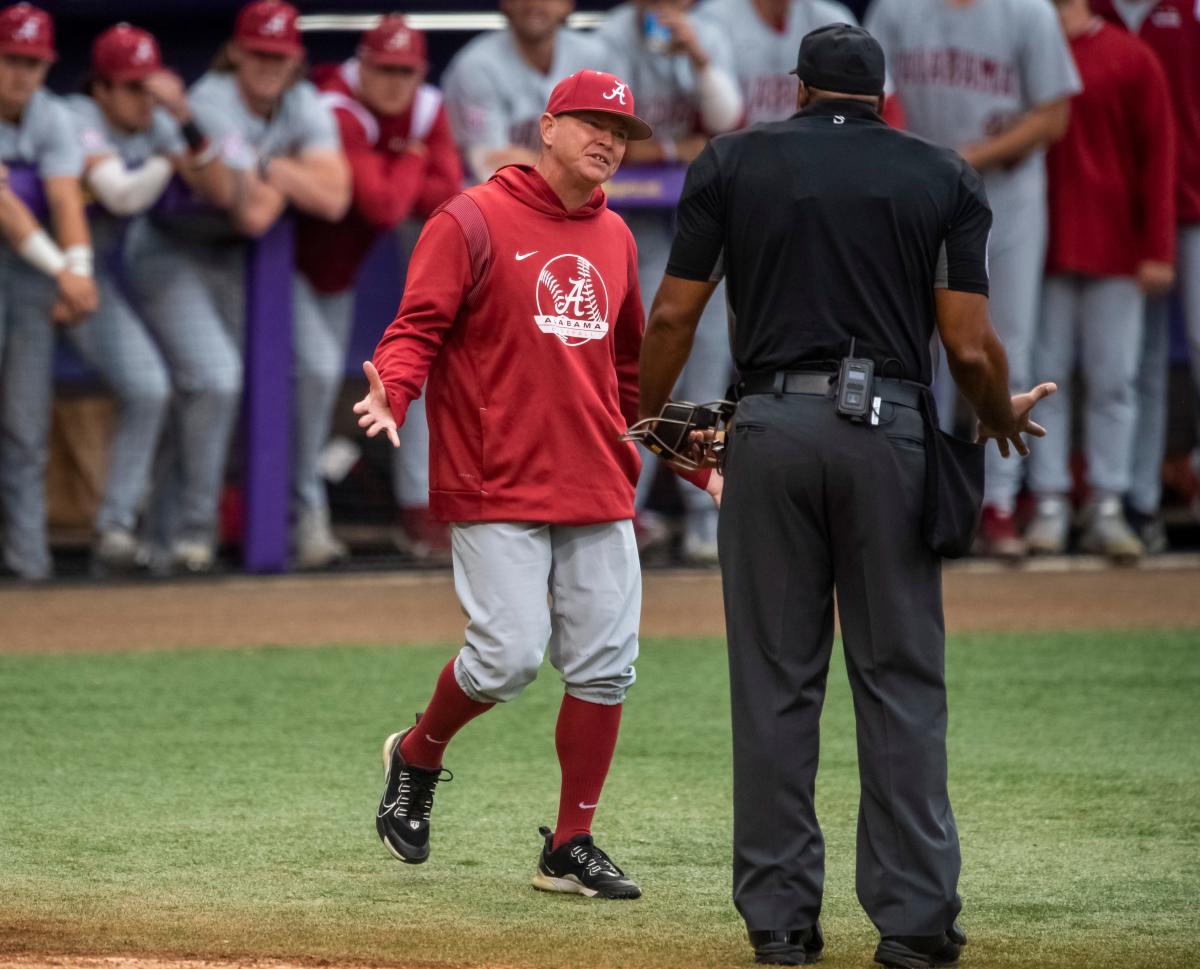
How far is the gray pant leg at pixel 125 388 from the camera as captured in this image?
895cm

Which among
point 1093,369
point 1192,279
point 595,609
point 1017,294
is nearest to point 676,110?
point 1017,294

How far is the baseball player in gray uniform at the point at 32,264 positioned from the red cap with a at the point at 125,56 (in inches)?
8.8

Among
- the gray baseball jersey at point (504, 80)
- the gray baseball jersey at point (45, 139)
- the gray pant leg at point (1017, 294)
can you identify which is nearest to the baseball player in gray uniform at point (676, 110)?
the gray baseball jersey at point (504, 80)

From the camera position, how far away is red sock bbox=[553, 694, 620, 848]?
4766 millimetres

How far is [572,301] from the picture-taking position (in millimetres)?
4742

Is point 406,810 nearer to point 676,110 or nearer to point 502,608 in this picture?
point 502,608

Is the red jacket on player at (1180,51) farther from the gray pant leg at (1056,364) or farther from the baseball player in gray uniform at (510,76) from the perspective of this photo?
the baseball player in gray uniform at (510,76)

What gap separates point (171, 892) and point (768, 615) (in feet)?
5.02

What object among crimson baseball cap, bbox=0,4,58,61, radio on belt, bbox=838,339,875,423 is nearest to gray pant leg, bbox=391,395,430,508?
crimson baseball cap, bbox=0,4,58,61

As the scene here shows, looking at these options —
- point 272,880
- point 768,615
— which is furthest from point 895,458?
point 272,880

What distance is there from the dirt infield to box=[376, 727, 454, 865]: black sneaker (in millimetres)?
3038

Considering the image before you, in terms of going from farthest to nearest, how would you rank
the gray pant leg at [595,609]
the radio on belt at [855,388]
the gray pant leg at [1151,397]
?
1. the gray pant leg at [1151,397]
2. the gray pant leg at [595,609]
3. the radio on belt at [855,388]

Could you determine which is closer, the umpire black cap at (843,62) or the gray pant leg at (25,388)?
the umpire black cap at (843,62)

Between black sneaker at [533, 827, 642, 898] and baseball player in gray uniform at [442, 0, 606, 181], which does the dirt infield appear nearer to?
baseball player in gray uniform at [442, 0, 606, 181]
